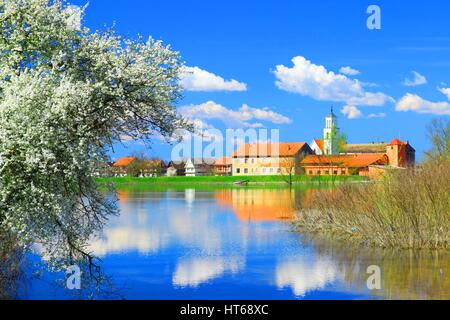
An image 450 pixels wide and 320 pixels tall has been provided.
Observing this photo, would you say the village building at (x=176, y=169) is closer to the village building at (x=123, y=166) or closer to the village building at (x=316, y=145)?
the village building at (x=123, y=166)

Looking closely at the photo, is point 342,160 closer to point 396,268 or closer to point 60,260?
Answer: point 396,268

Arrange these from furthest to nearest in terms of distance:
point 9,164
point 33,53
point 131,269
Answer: point 131,269 → point 33,53 → point 9,164

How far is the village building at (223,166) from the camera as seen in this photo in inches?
6900

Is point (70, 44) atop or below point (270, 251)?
atop

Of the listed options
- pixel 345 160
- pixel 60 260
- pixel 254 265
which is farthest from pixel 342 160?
pixel 60 260

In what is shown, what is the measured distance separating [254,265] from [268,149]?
407 ft

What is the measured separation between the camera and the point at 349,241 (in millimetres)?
26281

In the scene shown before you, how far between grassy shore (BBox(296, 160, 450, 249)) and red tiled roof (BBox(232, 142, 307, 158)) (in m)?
115

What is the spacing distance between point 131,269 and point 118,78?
7.66m

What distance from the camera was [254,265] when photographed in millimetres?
21750
